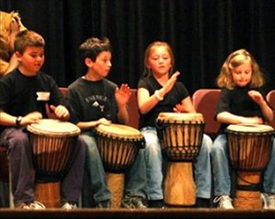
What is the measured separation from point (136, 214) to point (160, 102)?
205 centimetres

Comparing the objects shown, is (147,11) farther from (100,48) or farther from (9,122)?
A: (9,122)

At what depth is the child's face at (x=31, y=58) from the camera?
3.94 m

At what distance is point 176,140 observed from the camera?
3.99m

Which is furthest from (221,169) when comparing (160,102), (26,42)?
(26,42)

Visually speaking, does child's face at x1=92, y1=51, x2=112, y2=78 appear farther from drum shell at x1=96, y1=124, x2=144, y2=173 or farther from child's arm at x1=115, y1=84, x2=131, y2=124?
drum shell at x1=96, y1=124, x2=144, y2=173

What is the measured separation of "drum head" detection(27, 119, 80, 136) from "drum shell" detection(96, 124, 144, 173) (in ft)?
0.66

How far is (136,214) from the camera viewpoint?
2.38 m

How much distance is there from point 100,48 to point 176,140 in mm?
807

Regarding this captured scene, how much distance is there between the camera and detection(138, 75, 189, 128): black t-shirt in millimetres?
4336

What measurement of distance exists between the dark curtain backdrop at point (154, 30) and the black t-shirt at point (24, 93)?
1050mm

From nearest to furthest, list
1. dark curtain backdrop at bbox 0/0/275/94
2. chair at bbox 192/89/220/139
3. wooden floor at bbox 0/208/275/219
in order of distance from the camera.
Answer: wooden floor at bbox 0/208/275/219, chair at bbox 192/89/220/139, dark curtain backdrop at bbox 0/0/275/94

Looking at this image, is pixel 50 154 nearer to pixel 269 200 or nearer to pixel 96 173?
pixel 96 173

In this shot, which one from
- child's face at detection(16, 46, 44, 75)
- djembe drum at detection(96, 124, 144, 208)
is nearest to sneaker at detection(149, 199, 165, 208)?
djembe drum at detection(96, 124, 144, 208)

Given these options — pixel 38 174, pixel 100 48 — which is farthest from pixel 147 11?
pixel 38 174
